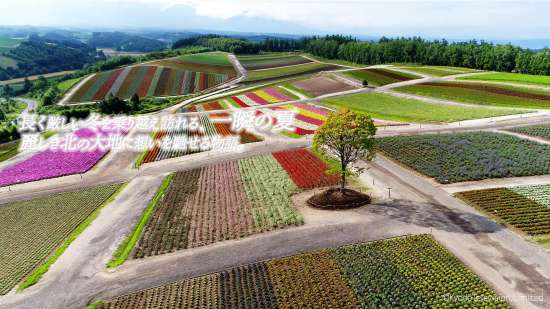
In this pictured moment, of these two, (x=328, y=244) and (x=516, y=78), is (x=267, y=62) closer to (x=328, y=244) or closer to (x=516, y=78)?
(x=516, y=78)

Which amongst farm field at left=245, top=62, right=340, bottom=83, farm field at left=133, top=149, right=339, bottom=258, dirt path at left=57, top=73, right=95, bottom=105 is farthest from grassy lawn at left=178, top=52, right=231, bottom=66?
farm field at left=133, top=149, right=339, bottom=258

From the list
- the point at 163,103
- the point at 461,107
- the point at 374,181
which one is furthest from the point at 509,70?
the point at 163,103

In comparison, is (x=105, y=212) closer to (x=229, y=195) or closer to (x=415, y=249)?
(x=229, y=195)

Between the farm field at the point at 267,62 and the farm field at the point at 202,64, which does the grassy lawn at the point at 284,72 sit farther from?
the farm field at the point at 267,62

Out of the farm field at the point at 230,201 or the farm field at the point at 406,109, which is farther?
the farm field at the point at 406,109

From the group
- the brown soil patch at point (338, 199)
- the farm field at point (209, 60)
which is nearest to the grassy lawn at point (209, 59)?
the farm field at point (209, 60)
